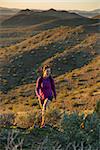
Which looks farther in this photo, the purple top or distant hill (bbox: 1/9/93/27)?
distant hill (bbox: 1/9/93/27)

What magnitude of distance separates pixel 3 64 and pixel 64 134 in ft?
135

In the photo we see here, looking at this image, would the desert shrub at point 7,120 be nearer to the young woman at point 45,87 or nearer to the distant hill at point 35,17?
the young woman at point 45,87

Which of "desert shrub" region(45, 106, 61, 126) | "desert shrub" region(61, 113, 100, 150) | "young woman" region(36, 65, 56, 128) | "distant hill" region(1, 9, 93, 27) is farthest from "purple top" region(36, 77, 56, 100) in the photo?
"distant hill" region(1, 9, 93, 27)

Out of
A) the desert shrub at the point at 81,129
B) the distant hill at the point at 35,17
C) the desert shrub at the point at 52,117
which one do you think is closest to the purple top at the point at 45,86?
the desert shrub at the point at 52,117

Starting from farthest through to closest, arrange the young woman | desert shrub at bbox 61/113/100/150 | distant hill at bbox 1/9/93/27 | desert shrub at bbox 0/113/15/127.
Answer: distant hill at bbox 1/9/93/27, the young woman, desert shrub at bbox 0/113/15/127, desert shrub at bbox 61/113/100/150

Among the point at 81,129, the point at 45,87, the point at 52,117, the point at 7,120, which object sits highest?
the point at 45,87

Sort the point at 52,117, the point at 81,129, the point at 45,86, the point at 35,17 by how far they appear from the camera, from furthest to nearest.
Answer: the point at 35,17 → the point at 52,117 → the point at 45,86 → the point at 81,129

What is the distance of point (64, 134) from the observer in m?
9.58

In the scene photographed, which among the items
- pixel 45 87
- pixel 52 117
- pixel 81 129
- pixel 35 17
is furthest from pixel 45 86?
pixel 35 17

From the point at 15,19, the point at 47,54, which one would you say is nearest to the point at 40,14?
the point at 15,19

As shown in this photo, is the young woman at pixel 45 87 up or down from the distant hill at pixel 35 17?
up

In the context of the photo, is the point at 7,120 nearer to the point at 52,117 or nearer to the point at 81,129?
the point at 52,117

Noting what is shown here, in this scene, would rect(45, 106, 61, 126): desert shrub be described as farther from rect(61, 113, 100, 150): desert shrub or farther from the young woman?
rect(61, 113, 100, 150): desert shrub

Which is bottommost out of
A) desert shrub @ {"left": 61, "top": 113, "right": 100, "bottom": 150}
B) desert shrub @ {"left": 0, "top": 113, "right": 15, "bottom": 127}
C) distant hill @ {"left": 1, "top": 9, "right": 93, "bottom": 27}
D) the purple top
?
distant hill @ {"left": 1, "top": 9, "right": 93, "bottom": 27}
